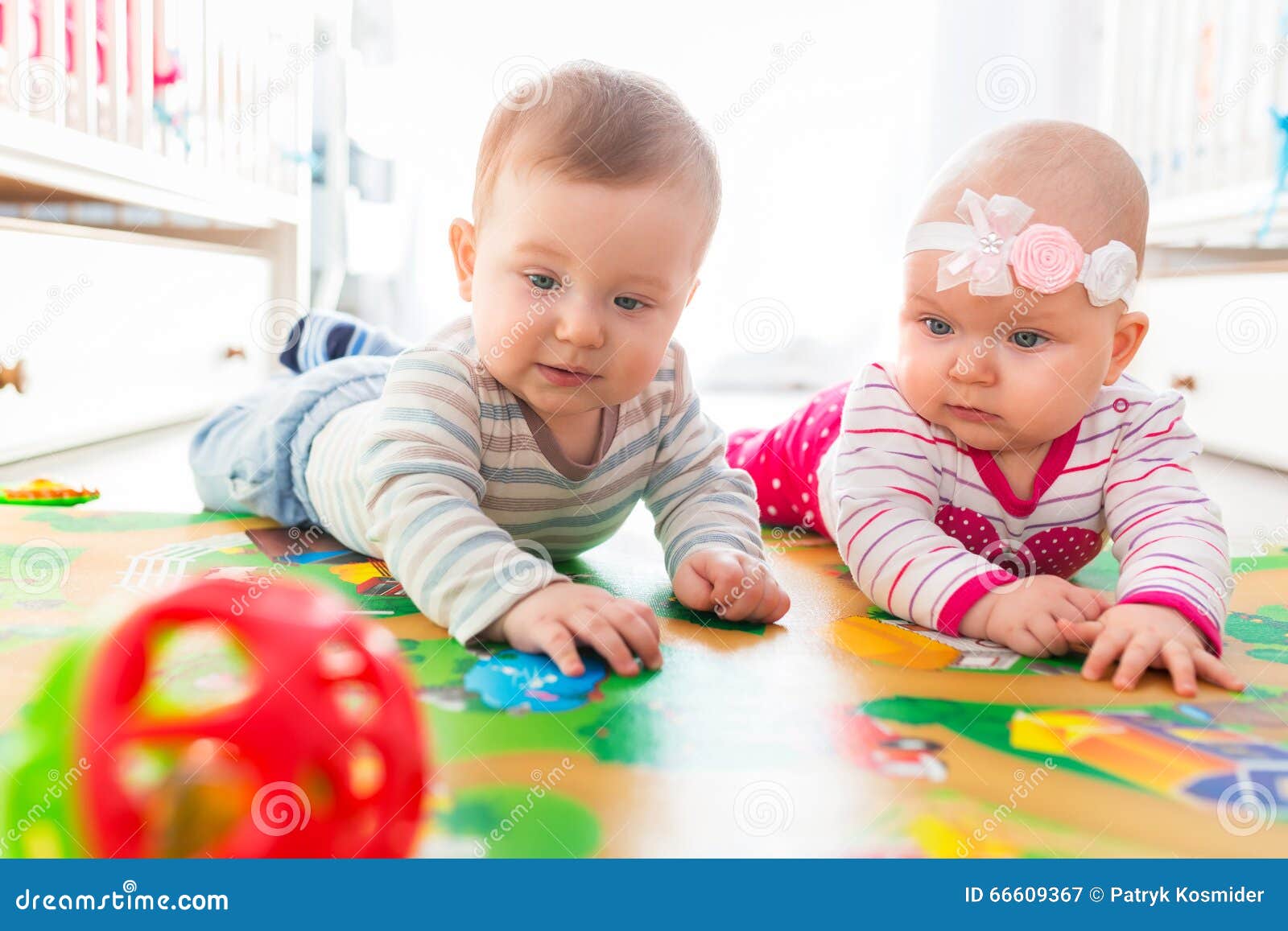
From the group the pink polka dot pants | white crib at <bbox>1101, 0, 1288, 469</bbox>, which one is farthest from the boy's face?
white crib at <bbox>1101, 0, 1288, 469</bbox>

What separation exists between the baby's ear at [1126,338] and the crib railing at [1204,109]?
124cm

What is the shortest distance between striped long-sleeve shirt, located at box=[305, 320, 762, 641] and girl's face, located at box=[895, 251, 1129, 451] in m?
0.21

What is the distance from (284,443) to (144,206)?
4.17 feet

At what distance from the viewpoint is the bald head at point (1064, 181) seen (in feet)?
2.76

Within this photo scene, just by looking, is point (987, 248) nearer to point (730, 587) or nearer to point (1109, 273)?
point (1109, 273)

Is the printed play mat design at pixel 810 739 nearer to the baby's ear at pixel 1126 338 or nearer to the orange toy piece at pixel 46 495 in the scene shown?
the baby's ear at pixel 1126 338

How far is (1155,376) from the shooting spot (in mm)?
2354

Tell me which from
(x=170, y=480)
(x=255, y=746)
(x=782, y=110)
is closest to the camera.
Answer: (x=255, y=746)

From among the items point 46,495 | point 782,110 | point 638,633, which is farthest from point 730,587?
point 782,110

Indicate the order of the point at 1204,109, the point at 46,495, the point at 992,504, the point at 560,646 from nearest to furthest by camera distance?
the point at 560,646 < the point at 992,504 < the point at 46,495 < the point at 1204,109

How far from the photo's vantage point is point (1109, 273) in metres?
0.84

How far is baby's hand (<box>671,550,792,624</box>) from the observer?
2.82 ft

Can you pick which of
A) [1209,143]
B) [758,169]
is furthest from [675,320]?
[758,169]

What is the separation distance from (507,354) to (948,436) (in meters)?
0.37
